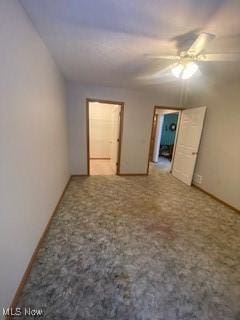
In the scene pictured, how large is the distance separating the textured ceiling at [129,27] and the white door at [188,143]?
1475mm

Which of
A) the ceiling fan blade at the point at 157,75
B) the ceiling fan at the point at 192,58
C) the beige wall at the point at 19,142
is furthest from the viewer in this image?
the ceiling fan blade at the point at 157,75

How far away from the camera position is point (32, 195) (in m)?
1.61

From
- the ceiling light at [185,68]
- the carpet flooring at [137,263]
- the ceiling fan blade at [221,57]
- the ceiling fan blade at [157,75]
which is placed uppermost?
the ceiling fan blade at [221,57]

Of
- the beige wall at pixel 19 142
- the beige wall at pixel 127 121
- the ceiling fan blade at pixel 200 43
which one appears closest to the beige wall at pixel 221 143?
the beige wall at pixel 127 121

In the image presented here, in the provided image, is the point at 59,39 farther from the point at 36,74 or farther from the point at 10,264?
the point at 10,264

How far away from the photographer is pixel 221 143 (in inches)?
129

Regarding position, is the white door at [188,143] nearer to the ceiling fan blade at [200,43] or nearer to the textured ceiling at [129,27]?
the textured ceiling at [129,27]

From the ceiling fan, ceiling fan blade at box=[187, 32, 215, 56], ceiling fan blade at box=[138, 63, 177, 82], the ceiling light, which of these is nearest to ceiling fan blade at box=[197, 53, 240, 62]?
the ceiling fan

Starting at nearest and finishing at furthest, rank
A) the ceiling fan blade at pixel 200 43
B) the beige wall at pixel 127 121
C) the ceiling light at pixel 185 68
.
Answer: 1. the ceiling fan blade at pixel 200 43
2. the ceiling light at pixel 185 68
3. the beige wall at pixel 127 121

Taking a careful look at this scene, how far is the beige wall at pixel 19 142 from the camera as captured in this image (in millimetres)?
1094

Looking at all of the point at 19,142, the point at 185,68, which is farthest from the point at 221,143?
the point at 19,142

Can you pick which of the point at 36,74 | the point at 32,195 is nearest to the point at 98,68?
the point at 36,74

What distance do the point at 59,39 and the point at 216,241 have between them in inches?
125

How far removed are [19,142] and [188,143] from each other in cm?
385
